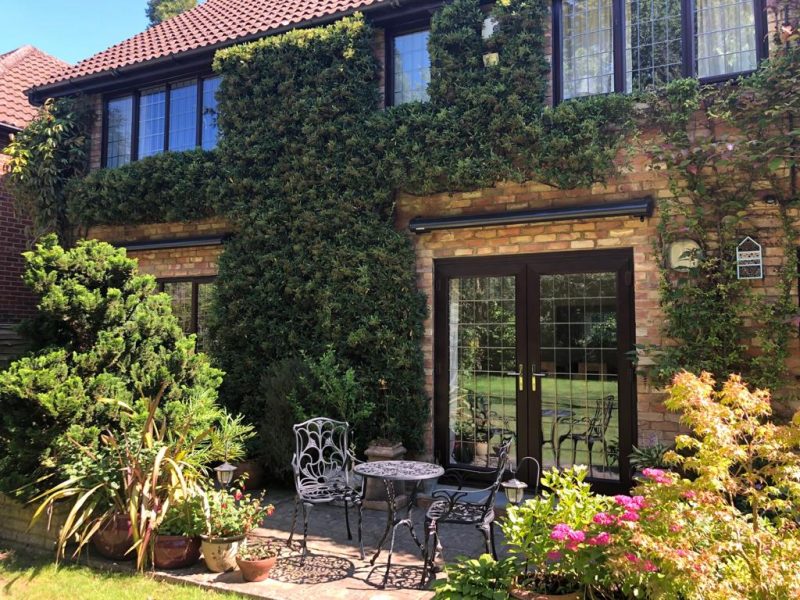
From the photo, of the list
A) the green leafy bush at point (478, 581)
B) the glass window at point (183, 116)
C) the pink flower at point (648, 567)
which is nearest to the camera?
the pink flower at point (648, 567)

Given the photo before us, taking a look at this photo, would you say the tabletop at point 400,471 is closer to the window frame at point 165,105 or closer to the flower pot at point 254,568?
the flower pot at point 254,568

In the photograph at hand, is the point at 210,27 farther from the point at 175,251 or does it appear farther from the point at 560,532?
the point at 560,532

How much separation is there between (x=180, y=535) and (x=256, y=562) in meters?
0.73

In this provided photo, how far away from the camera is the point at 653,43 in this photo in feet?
21.9

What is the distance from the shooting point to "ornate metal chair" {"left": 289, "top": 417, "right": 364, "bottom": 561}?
517 cm

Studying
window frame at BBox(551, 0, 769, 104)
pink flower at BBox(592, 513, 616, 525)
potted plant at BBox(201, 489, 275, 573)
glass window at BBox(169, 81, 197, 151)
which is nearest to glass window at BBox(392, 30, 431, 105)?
window frame at BBox(551, 0, 769, 104)

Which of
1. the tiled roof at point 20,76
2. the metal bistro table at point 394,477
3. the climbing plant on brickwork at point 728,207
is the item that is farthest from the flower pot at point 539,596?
the tiled roof at point 20,76

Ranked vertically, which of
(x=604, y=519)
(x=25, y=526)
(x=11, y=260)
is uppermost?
(x=11, y=260)

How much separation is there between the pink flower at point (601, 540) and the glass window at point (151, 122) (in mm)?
9161

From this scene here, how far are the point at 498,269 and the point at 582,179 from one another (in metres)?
1.37

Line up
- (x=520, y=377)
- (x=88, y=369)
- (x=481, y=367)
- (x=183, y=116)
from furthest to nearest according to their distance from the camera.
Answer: (x=183, y=116) < (x=481, y=367) < (x=520, y=377) < (x=88, y=369)

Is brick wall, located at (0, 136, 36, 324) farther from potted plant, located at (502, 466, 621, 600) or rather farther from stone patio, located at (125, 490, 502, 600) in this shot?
potted plant, located at (502, 466, 621, 600)

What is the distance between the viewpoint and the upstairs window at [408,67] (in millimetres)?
8008

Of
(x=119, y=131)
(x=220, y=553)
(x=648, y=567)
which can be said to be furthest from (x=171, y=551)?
(x=119, y=131)
